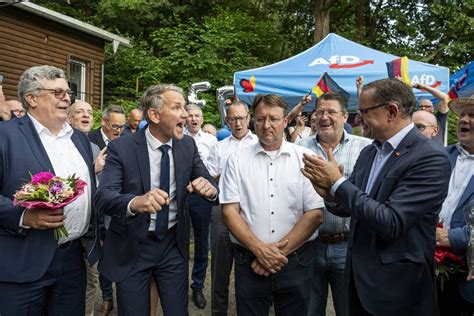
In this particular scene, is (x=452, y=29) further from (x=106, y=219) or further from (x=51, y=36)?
(x=106, y=219)

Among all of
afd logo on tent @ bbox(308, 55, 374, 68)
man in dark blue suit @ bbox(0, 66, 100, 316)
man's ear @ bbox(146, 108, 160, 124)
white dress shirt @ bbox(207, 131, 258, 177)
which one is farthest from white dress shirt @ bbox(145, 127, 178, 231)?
afd logo on tent @ bbox(308, 55, 374, 68)

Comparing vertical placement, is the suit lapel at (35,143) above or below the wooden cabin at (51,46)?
below

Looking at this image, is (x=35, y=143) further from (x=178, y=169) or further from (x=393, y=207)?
(x=393, y=207)

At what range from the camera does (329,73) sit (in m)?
8.15

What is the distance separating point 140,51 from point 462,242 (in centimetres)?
1879

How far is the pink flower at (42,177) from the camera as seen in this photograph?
2740 mm

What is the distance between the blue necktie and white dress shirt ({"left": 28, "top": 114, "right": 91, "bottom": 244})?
1.74ft

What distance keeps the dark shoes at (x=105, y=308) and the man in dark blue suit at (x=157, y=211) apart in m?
2.00

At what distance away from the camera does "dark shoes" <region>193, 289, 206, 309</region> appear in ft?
17.4

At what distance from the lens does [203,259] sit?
5496 millimetres

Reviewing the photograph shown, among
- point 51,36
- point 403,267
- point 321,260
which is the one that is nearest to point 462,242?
point 403,267

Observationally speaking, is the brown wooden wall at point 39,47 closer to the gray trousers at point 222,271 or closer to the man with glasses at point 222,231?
the man with glasses at point 222,231

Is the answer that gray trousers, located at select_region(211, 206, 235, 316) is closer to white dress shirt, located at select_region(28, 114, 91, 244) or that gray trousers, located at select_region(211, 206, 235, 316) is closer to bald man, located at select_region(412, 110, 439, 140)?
white dress shirt, located at select_region(28, 114, 91, 244)

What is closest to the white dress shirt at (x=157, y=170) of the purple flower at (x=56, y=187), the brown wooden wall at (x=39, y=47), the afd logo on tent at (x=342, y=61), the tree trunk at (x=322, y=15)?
the purple flower at (x=56, y=187)
